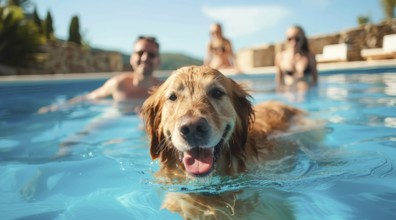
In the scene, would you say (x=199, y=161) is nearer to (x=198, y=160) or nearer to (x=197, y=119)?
(x=198, y=160)

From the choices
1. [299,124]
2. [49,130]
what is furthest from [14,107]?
[299,124]

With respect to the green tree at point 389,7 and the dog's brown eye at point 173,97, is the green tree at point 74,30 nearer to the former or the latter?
the green tree at point 389,7

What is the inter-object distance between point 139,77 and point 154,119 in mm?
3433

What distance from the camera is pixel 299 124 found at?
17.6 ft

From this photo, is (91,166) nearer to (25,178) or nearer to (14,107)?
(25,178)

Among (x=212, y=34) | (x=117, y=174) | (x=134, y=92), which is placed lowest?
(x=117, y=174)

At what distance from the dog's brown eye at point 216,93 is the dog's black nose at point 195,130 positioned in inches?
22.1

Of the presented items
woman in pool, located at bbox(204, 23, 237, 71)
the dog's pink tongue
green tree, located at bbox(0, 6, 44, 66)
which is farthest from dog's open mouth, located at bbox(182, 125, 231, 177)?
green tree, located at bbox(0, 6, 44, 66)

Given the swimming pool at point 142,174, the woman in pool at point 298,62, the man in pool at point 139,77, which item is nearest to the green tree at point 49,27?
the woman in pool at point 298,62

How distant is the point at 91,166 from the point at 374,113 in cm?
458

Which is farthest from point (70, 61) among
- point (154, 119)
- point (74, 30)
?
point (154, 119)

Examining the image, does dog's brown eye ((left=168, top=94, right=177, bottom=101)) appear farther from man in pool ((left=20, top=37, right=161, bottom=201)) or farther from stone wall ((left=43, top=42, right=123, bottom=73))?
stone wall ((left=43, top=42, right=123, bottom=73))

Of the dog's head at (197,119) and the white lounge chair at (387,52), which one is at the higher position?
the white lounge chair at (387,52)

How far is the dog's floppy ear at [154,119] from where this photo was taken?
11.7 ft
